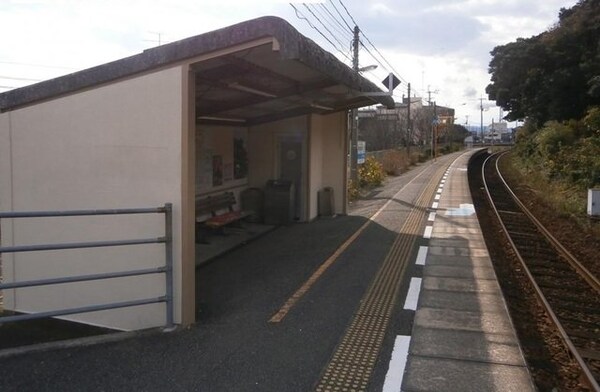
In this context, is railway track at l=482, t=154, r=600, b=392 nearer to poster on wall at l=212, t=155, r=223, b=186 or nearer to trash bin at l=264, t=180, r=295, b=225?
trash bin at l=264, t=180, r=295, b=225

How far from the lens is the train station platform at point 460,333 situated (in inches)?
166

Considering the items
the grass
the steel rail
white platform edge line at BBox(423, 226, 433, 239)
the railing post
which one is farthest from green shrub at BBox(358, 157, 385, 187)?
the railing post

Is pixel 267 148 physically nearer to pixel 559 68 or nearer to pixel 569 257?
pixel 569 257

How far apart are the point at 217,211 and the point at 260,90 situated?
3216 mm

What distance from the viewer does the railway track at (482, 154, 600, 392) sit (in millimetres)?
5277

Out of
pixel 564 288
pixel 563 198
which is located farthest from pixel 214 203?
pixel 563 198

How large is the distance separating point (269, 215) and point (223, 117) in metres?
2.32

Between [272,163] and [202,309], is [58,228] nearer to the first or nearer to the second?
[202,309]

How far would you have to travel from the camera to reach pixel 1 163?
6.36 metres

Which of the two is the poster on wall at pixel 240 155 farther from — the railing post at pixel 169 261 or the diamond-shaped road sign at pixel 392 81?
the railing post at pixel 169 261

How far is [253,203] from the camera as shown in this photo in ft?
39.3

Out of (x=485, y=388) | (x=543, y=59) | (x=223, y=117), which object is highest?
(x=543, y=59)

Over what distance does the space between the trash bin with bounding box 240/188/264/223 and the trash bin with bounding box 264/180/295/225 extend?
0.70ft

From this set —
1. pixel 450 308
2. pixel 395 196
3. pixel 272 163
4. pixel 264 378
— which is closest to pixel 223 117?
pixel 272 163
